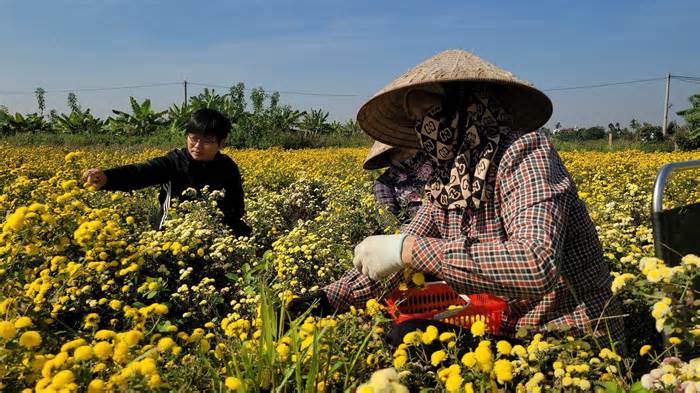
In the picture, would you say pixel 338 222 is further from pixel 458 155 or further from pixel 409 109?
pixel 458 155

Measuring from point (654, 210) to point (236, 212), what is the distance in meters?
2.72

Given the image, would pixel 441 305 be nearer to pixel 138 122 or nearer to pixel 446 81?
pixel 446 81

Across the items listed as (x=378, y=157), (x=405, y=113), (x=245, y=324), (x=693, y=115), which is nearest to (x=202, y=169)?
(x=378, y=157)

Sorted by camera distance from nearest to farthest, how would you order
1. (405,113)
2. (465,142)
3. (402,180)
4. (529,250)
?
1. (529,250)
2. (465,142)
3. (405,113)
4. (402,180)

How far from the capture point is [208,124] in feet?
11.4

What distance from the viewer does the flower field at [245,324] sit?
1083 mm

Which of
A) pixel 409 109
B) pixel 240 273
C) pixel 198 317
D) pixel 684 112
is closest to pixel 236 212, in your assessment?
pixel 240 273

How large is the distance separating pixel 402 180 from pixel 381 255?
2354 millimetres

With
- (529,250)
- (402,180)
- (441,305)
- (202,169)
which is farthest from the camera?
(402,180)

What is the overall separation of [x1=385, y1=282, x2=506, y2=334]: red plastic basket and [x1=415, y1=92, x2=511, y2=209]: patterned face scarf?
1.12 ft

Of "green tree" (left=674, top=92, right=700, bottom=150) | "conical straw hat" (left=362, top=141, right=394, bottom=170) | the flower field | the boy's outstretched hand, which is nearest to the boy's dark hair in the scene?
the flower field

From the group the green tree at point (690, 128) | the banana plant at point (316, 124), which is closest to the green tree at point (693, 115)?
the green tree at point (690, 128)

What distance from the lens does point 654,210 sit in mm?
1729

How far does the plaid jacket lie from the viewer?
52.7 inches
